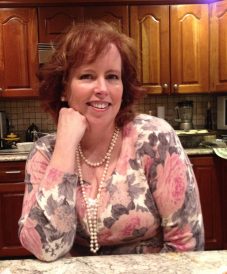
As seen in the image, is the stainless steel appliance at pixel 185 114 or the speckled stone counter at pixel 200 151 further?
the stainless steel appliance at pixel 185 114

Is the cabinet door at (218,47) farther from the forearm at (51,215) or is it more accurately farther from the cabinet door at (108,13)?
the forearm at (51,215)

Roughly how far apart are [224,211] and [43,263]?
2192 mm

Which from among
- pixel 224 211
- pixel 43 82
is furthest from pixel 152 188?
pixel 224 211

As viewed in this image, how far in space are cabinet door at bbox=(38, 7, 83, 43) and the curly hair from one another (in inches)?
76.5

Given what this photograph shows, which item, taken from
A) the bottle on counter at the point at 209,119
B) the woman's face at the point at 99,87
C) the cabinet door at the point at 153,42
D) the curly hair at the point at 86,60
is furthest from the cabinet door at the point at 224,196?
the woman's face at the point at 99,87

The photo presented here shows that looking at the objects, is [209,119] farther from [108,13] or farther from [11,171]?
[11,171]

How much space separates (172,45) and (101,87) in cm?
216

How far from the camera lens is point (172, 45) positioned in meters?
2.96

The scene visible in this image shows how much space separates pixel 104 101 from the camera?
3.22 feet

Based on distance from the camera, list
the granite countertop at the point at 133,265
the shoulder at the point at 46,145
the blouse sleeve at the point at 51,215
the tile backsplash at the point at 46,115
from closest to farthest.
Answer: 1. the granite countertop at the point at 133,265
2. the blouse sleeve at the point at 51,215
3. the shoulder at the point at 46,145
4. the tile backsplash at the point at 46,115

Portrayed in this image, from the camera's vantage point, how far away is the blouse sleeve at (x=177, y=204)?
95 centimetres

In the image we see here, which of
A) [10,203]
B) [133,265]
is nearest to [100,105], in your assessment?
[133,265]

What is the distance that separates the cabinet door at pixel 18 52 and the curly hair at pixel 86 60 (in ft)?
A: 6.25

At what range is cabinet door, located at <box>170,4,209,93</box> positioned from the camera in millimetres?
2953
